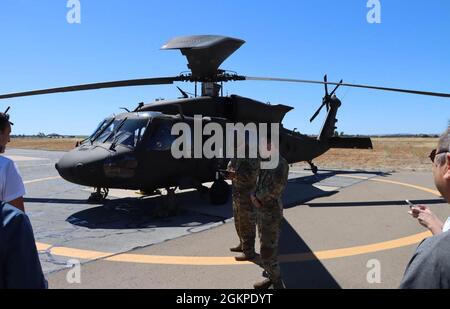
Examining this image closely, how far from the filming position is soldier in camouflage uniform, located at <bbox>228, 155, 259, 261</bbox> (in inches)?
230

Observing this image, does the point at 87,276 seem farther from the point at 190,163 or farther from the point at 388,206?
the point at 388,206

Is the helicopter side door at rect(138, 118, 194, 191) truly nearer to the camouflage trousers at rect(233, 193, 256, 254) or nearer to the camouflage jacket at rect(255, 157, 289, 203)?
the camouflage trousers at rect(233, 193, 256, 254)

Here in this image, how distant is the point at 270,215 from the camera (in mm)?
4766

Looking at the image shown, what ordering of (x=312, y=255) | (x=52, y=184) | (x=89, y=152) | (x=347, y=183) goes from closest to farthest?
1. (x=312, y=255)
2. (x=89, y=152)
3. (x=52, y=184)
4. (x=347, y=183)

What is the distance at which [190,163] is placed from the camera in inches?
379

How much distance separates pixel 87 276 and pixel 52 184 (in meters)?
9.48

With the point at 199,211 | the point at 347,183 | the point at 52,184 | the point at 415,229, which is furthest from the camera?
the point at 347,183

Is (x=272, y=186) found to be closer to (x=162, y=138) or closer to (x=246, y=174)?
(x=246, y=174)

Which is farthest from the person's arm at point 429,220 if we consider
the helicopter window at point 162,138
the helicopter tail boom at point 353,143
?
the helicopter tail boom at point 353,143

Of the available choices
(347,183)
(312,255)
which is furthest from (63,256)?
(347,183)

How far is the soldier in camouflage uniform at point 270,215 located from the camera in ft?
15.2

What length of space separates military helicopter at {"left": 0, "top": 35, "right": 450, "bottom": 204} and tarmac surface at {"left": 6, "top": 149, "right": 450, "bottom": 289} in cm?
73

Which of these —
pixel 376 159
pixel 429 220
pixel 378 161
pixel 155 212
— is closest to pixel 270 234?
pixel 429 220

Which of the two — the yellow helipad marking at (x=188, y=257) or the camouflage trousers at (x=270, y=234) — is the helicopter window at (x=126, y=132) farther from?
the camouflage trousers at (x=270, y=234)
